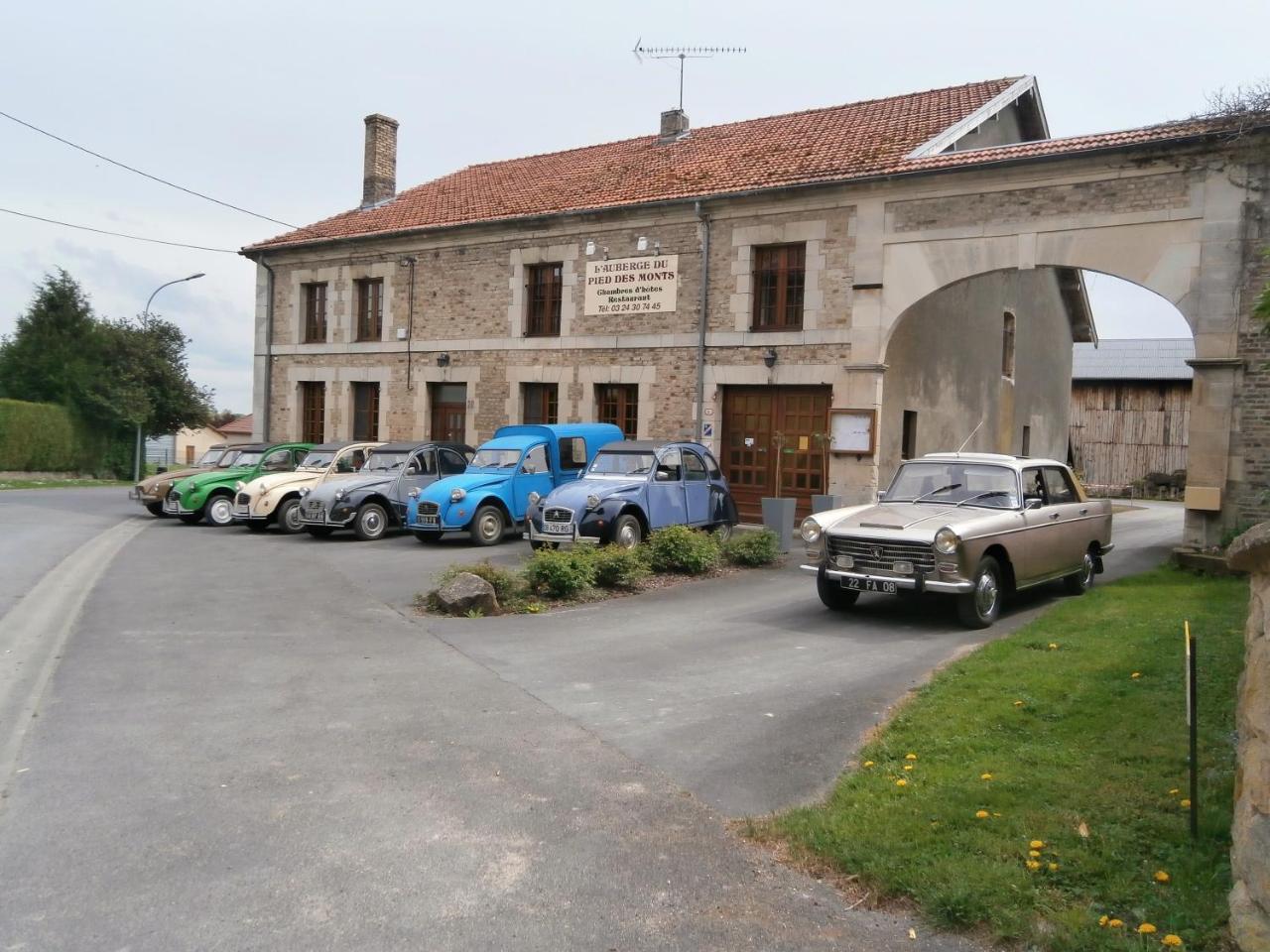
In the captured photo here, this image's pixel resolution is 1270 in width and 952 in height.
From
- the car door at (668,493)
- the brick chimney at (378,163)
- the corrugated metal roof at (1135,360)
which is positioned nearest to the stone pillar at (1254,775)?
the car door at (668,493)

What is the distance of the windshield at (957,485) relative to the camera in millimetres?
10047

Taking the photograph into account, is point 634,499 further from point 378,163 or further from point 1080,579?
point 378,163

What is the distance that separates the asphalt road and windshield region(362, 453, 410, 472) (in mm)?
6401

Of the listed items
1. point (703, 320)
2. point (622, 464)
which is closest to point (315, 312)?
point (703, 320)

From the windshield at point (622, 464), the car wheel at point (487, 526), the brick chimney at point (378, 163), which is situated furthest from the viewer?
the brick chimney at point (378, 163)

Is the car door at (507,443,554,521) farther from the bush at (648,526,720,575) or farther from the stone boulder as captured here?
the stone boulder

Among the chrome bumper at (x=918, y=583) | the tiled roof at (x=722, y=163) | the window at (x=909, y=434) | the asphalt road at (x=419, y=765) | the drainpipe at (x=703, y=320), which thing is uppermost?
the tiled roof at (x=722, y=163)

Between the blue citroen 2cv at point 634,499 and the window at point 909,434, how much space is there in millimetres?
5333

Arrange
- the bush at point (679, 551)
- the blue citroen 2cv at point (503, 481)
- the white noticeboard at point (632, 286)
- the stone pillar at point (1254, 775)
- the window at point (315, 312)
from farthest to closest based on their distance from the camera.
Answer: the window at point (315, 312)
the white noticeboard at point (632, 286)
the blue citroen 2cv at point (503, 481)
the bush at point (679, 551)
the stone pillar at point (1254, 775)

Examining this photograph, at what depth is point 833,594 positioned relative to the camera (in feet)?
33.1

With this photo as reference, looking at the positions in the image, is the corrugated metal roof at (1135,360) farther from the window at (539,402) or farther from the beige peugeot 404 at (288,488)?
the beige peugeot 404 at (288,488)

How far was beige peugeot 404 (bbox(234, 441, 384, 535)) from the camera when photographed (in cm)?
1705

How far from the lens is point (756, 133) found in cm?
2198

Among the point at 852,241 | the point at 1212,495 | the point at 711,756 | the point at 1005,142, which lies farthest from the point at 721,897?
the point at 1005,142
